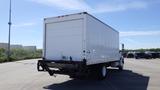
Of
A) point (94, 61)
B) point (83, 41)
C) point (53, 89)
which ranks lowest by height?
point (53, 89)

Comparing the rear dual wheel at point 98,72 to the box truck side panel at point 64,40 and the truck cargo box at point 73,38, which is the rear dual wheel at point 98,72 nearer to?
the truck cargo box at point 73,38

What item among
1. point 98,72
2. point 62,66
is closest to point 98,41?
point 98,72

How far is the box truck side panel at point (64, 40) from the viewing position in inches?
566

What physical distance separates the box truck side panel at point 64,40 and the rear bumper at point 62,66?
0.38 meters

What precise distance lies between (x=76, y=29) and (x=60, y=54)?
1612 mm

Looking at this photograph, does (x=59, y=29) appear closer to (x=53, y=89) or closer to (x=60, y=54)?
(x=60, y=54)

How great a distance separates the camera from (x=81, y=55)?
46.4ft

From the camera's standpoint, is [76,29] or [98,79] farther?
[98,79]

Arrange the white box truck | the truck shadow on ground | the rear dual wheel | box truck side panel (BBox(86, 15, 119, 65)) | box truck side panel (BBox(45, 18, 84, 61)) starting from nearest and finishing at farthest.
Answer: the truck shadow on ground, the white box truck, box truck side panel (BBox(45, 18, 84, 61)), box truck side panel (BBox(86, 15, 119, 65)), the rear dual wheel

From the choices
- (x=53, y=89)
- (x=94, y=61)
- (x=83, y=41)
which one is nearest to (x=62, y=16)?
(x=83, y=41)

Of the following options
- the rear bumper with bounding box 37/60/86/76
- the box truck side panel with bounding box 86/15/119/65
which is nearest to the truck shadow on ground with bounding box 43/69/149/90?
the rear bumper with bounding box 37/60/86/76

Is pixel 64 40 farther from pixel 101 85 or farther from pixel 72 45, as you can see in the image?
pixel 101 85

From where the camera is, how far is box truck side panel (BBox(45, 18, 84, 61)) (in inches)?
566

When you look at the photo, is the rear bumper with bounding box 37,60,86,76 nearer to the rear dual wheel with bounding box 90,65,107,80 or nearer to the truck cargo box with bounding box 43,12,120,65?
the truck cargo box with bounding box 43,12,120,65
